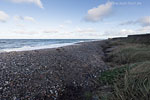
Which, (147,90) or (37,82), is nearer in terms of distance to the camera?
(147,90)

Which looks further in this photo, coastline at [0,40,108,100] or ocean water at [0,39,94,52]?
ocean water at [0,39,94,52]

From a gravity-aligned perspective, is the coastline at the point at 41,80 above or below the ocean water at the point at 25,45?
below

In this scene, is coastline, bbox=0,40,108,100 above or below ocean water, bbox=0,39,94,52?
below

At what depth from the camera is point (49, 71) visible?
19.1 feet

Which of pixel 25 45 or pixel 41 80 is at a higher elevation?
pixel 25 45

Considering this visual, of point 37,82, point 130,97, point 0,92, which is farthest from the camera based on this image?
point 37,82

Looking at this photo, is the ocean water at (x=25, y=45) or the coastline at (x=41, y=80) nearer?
the coastline at (x=41, y=80)

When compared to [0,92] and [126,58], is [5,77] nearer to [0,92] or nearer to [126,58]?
[0,92]

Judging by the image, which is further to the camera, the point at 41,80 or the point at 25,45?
the point at 25,45

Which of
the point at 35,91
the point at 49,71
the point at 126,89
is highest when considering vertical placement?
the point at 126,89

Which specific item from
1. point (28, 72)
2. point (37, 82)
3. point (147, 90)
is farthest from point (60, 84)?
point (147, 90)

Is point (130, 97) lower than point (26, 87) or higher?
higher

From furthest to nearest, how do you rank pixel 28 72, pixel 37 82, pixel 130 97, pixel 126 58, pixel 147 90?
pixel 126 58, pixel 28 72, pixel 37 82, pixel 130 97, pixel 147 90

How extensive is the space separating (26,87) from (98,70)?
421 cm
